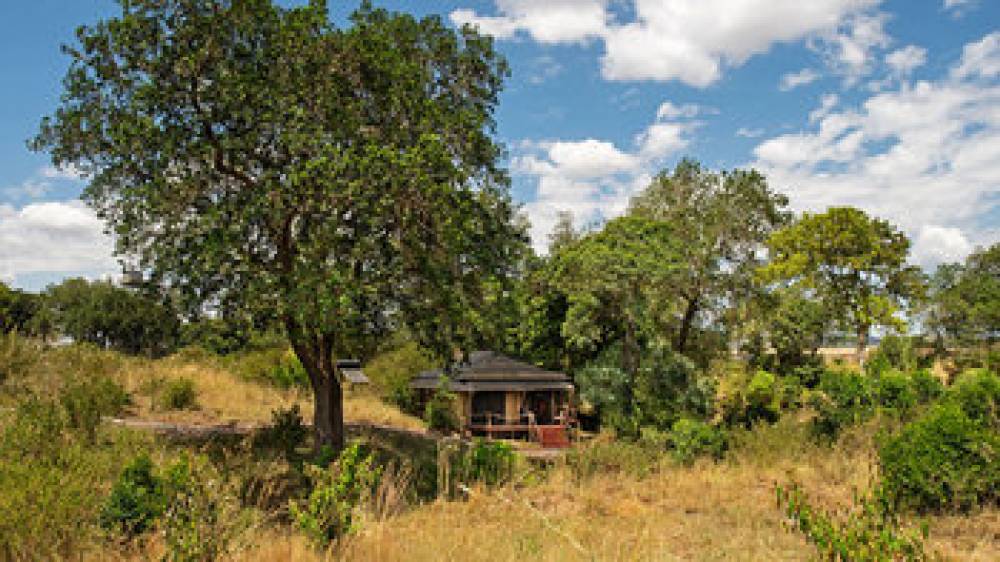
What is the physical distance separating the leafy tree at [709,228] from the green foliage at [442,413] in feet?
32.2

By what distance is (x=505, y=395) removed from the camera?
90.6 feet

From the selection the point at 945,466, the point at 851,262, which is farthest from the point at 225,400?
the point at 851,262

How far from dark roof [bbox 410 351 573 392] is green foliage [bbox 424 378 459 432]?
24.0 inches

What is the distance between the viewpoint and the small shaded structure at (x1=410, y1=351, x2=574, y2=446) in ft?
86.0

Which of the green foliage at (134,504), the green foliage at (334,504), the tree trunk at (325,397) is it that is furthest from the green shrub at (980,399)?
the tree trunk at (325,397)

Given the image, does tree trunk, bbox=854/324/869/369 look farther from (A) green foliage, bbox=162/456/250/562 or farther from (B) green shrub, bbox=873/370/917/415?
(A) green foliage, bbox=162/456/250/562

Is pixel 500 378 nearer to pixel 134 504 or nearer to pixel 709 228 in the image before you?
pixel 709 228

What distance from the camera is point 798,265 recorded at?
30.5 metres

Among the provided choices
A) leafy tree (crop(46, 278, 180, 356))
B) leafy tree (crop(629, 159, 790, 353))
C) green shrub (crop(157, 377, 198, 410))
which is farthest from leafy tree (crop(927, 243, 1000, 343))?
leafy tree (crop(46, 278, 180, 356))

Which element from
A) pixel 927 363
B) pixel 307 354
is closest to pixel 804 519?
pixel 307 354

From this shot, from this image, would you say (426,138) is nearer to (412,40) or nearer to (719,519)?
(412,40)

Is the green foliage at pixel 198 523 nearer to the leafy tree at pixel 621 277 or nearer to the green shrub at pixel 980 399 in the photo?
the green shrub at pixel 980 399

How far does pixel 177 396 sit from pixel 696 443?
14142 millimetres

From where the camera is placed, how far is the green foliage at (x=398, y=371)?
28581 millimetres
